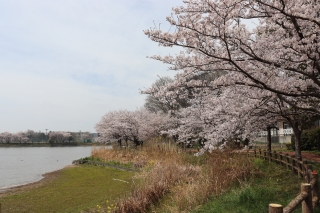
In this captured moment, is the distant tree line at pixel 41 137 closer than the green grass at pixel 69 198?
No

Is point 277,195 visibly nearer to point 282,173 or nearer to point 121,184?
point 282,173

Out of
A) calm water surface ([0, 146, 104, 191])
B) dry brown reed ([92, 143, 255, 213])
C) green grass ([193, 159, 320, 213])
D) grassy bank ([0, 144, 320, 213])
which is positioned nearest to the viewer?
green grass ([193, 159, 320, 213])

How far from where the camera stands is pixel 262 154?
12.7m

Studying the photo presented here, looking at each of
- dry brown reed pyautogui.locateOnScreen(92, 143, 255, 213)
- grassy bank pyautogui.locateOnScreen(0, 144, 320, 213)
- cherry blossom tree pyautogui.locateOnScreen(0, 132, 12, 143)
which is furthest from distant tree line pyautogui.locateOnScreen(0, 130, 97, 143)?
dry brown reed pyautogui.locateOnScreen(92, 143, 255, 213)

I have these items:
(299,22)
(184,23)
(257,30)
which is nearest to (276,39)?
(299,22)

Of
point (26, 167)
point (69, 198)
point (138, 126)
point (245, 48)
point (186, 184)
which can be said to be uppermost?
point (245, 48)

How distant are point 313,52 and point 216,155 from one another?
5430 millimetres

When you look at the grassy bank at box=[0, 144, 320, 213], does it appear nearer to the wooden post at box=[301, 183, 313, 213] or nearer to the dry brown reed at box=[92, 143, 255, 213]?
the dry brown reed at box=[92, 143, 255, 213]

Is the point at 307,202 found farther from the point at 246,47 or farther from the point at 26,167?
the point at 26,167

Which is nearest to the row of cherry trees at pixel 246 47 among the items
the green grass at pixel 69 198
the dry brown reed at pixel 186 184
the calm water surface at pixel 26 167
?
the dry brown reed at pixel 186 184

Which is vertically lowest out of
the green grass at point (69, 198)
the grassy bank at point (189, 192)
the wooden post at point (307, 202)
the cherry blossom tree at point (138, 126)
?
the green grass at point (69, 198)

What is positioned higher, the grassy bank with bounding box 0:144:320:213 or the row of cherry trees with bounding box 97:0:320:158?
the row of cherry trees with bounding box 97:0:320:158

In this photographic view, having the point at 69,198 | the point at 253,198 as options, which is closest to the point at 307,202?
the point at 253,198

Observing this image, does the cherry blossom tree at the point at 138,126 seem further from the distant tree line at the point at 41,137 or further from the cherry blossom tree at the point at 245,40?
the distant tree line at the point at 41,137
